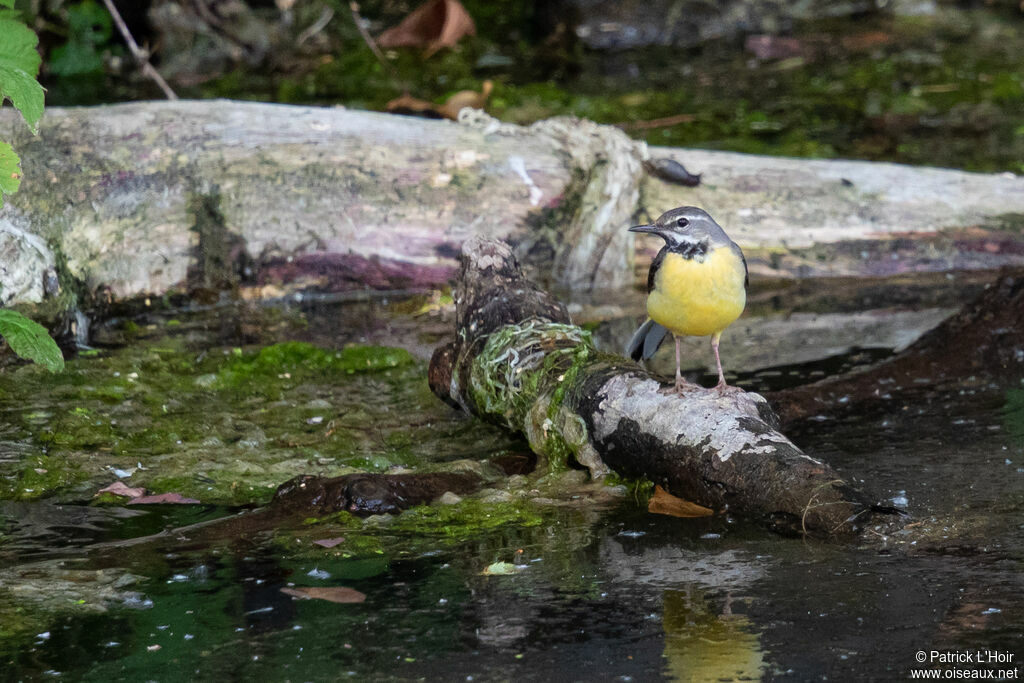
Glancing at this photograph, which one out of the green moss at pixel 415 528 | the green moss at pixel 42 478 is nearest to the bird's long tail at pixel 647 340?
the green moss at pixel 415 528

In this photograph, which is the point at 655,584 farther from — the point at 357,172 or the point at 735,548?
the point at 357,172

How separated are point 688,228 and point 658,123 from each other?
17.2 feet

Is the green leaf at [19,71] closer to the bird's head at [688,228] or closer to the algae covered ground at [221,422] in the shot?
the algae covered ground at [221,422]

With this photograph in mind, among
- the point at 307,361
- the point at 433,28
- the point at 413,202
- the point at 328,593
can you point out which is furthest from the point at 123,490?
the point at 433,28

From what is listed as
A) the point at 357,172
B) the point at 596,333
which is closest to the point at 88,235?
the point at 357,172

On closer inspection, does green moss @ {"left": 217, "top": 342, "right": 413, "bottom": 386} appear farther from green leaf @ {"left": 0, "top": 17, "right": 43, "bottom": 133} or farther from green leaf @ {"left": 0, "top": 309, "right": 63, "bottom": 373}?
green leaf @ {"left": 0, "top": 17, "right": 43, "bottom": 133}

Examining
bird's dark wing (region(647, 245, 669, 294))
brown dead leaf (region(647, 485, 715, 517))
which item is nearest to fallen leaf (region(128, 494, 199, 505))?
brown dead leaf (region(647, 485, 715, 517))

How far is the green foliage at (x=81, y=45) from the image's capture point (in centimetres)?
1079

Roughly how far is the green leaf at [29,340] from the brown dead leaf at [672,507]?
84.9 inches

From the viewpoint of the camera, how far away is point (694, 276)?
4172 millimetres

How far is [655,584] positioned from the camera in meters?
3.26

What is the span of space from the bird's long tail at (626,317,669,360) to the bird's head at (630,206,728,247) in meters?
0.69

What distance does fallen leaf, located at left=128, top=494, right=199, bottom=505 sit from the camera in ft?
13.3

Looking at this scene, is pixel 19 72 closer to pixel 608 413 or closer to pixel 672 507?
pixel 608 413
